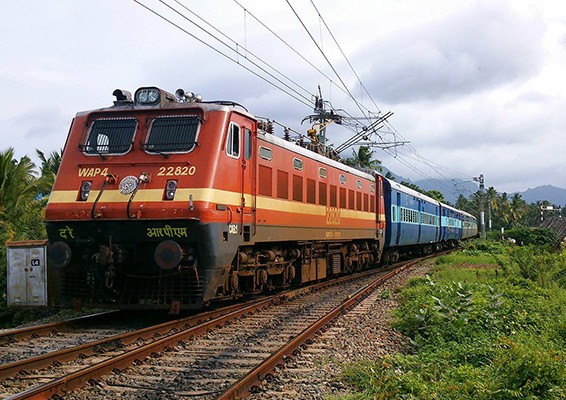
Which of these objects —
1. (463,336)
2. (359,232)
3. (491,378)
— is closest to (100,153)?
(463,336)

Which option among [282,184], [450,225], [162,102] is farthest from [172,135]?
[450,225]

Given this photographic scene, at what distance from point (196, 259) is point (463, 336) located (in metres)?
4.09

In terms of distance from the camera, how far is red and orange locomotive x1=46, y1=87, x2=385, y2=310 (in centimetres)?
939

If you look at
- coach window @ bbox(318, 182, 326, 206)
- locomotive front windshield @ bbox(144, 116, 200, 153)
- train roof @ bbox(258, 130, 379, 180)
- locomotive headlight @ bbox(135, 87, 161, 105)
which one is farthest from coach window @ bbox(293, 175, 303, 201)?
locomotive headlight @ bbox(135, 87, 161, 105)

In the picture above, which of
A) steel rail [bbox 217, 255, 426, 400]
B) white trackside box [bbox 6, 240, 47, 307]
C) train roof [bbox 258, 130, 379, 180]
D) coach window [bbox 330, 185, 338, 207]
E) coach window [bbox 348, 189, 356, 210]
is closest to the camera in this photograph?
steel rail [bbox 217, 255, 426, 400]

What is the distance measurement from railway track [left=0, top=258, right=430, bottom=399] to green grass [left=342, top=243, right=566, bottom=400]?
1268 millimetres

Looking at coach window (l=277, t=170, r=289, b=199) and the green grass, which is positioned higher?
coach window (l=277, t=170, r=289, b=199)

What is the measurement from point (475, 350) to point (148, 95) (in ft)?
22.2

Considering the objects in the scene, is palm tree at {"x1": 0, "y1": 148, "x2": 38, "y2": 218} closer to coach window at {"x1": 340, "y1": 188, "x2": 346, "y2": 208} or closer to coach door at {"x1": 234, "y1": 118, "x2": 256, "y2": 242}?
coach window at {"x1": 340, "y1": 188, "x2": 346, "y2": 208}

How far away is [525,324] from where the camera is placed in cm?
859

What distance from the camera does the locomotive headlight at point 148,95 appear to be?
412 inches

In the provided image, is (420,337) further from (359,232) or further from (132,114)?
(359,232)

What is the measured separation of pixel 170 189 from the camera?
9477 millimetres

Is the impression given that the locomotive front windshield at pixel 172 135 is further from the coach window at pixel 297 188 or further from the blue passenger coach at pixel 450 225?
the blue passenger coach at pixel 450 225
